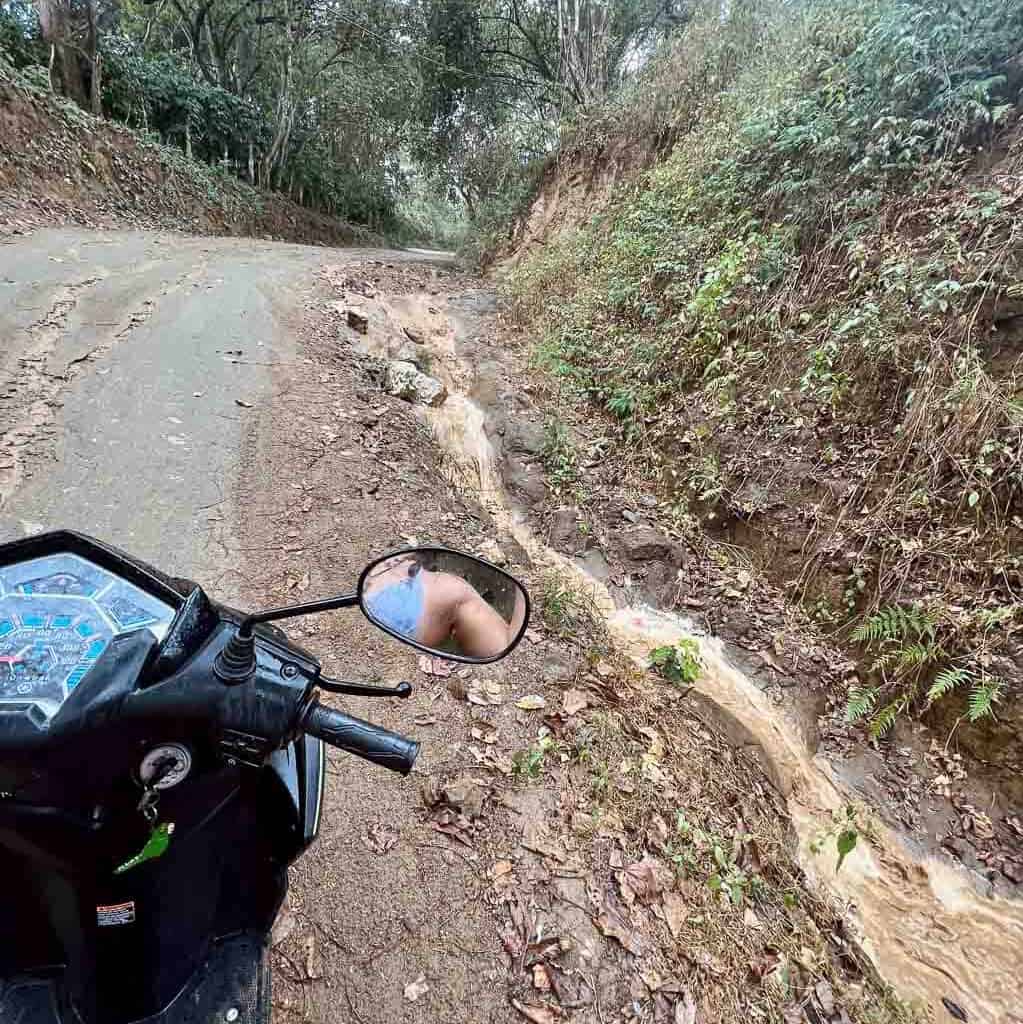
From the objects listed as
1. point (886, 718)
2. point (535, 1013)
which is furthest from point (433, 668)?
point (886, 718)

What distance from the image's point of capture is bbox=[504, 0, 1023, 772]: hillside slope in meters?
4.48

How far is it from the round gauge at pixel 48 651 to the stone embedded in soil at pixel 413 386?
5.86 meters

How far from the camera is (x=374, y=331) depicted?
820cm

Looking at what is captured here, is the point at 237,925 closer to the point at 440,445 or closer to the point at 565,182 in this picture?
the point at 440,445

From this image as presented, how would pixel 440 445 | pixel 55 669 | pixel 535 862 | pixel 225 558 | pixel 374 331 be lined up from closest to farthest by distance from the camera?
pixel 55 669 → pixel 535 862 → pixel 225 558 → pixel 440 445 → pixel 374 331

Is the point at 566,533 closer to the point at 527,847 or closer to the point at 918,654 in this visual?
the point at 918,654

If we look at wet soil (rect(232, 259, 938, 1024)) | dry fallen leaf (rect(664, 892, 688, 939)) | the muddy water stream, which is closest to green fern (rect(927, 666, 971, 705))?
the muddy water stream

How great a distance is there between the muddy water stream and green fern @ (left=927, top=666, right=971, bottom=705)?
907 mm

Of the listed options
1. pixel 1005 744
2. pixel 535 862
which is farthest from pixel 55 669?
pixel 1005 744

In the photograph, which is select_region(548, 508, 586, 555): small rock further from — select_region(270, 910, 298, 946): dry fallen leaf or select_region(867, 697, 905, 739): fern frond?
select_region(270, 910, 298, 946): dry fallen leaf

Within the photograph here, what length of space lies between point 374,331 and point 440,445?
2750 millimetres

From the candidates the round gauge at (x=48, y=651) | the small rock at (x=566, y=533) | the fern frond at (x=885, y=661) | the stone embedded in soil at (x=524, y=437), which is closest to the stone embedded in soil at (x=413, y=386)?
the stone embedded in soil at (x=524, y=437)

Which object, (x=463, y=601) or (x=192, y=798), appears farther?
(x=463, y=601)

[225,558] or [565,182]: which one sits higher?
[565,182]
